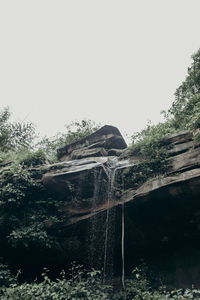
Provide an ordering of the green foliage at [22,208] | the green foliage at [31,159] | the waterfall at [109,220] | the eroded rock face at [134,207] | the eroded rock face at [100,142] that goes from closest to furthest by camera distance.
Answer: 1. the eroded rock face at [134,207]
2. the green foliage at [22,208]
3. the waterfall at [109,220]
4. the green foliage at [31,159]
5. the eroded rock face at [100,142]

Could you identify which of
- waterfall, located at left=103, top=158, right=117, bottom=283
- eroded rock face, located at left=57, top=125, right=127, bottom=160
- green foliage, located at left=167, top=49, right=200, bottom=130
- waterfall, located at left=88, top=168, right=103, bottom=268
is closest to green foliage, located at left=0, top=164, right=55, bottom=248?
waterfall, located at left=88, top=168, right=103, bottom=268

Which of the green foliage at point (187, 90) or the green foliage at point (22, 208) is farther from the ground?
the green foliage at point (187, 90)

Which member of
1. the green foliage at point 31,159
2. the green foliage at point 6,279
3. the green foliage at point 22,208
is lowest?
the green foliage at point 6,279

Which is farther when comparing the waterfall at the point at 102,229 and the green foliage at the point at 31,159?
the green foliage at the point at 31,159

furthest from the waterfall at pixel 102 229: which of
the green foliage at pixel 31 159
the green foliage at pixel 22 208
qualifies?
the green foliage at pixel 31 159

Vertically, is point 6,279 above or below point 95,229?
below

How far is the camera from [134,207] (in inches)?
297

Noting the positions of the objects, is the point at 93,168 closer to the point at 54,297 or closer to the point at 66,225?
Result: the point at 66,225

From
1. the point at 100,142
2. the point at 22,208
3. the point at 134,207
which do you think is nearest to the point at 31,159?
the point at 22,208

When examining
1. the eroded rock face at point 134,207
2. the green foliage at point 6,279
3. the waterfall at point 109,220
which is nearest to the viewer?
the green foliage at point 6,279

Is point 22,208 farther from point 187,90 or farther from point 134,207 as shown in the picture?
point 187,90

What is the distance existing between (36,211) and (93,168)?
8.65 ft

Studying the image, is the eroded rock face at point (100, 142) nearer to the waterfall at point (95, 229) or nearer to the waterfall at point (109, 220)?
the waterfall at point (109, 220)

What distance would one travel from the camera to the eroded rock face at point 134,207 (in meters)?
7.24
